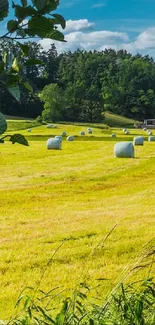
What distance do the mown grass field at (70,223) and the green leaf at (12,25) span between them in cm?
261

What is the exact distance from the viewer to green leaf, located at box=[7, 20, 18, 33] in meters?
1.98

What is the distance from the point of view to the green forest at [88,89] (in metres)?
103

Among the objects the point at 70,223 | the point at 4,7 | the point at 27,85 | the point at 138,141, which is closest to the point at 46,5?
the point at 4,7

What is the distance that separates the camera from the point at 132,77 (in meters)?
134

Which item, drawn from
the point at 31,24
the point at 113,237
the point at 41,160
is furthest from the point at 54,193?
the point at 31,24

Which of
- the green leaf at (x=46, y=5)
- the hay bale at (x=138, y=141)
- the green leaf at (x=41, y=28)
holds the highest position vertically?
the green leaf at (x=46, y=5)

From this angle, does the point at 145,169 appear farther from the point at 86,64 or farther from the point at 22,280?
the point at 86,64

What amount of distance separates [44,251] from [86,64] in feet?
445

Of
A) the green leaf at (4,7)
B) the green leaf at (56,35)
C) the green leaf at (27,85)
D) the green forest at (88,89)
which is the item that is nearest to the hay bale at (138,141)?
the green leaf at (27,85)

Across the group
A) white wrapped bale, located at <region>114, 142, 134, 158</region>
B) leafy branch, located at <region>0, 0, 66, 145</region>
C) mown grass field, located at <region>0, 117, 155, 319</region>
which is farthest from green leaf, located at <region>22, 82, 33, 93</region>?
white wrapped bale, located at <region>114, 142, 134, 158</region>

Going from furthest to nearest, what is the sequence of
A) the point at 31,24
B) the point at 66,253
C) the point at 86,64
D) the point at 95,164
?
the point at 86,64 < the point at 95,164 < the point at 66,253 < the point at 31,24

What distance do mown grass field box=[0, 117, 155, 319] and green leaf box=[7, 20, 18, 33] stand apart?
8.57ft

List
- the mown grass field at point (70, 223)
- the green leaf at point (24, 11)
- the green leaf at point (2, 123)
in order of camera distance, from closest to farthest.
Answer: the green leaf at point (2, 123), the green leaf at point (24, 11), the mown grass field at point (70, 223)

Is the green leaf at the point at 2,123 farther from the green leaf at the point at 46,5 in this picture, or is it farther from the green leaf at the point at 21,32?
the green leaf at the point at 46,5
